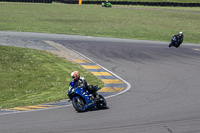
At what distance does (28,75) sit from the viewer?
67.9 ft

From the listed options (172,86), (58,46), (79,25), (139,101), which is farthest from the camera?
(79,25)

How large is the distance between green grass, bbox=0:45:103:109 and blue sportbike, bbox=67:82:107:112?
2.82 meters

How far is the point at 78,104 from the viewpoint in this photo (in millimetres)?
12945

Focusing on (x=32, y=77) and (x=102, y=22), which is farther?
(x=102, y=22)

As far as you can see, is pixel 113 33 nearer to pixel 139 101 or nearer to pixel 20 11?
pixel 20 11

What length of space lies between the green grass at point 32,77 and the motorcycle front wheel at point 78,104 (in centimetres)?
288

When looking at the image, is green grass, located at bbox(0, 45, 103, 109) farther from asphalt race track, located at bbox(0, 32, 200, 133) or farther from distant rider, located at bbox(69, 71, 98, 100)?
distant rider, located at bbox(69, 71, 98, 100)

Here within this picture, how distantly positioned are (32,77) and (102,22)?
36.0m

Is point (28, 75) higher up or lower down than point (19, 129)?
lower down

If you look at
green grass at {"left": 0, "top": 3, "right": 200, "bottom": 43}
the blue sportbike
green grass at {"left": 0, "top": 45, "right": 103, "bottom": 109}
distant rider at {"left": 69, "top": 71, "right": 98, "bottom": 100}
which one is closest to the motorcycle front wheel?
the blue sportbike

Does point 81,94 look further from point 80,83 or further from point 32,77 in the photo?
point 32,77

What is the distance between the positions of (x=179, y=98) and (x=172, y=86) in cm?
295

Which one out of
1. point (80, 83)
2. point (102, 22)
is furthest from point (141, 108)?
point (102, 22)

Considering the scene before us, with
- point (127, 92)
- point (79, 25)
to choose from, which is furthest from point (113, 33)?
point (127, 92)
